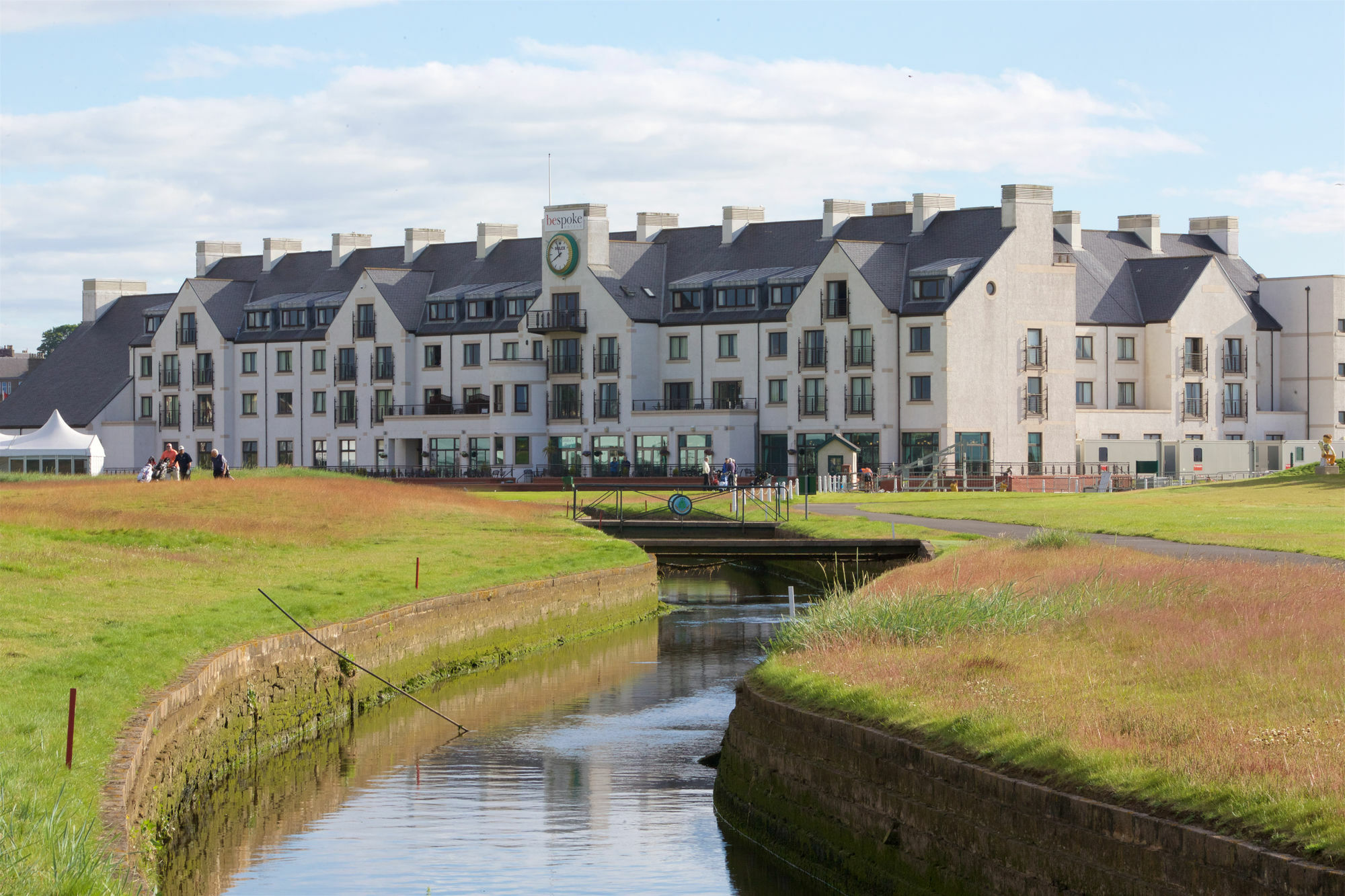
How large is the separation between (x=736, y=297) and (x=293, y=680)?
2672 inches

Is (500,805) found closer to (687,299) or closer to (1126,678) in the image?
(1126,678)

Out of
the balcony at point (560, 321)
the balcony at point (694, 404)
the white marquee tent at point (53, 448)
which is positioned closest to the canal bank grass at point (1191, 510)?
the balcony at point (694, 404)

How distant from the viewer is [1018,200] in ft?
274

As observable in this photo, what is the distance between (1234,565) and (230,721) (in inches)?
586

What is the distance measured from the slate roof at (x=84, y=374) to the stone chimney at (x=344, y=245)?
13912 mm

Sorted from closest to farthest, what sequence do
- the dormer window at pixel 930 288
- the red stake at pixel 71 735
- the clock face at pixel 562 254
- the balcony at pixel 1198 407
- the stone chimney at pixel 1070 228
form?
the red stake at pixel 71 735
the dormer window at pixel 930 288
the clock face at pixel 562 254
the balcony at pixel 1198 407
the stone chimney at pixel 1070 228

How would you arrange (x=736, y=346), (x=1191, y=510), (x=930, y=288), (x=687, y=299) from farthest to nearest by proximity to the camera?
1. (x=687, y=299)
2. (x=736, y=346)
3. (x=930, y=288)
4. (x=1191, y=510)

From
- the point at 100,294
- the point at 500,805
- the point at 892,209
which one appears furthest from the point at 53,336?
the point at 500,805

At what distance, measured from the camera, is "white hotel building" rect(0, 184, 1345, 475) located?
277ft

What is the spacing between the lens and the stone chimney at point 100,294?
117 meters

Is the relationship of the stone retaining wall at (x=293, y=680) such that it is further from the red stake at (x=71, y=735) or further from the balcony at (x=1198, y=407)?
the balcony at (x=1198, y=407)

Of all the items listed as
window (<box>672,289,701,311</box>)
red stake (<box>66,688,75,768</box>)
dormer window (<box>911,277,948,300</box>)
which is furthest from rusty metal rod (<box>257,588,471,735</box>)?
window (<box>672,289,701,311</box>)

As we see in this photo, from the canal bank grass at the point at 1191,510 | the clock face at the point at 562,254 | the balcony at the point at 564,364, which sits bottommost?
the canal bank grass at the point at 1191,510

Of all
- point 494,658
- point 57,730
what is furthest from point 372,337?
point 57,730
